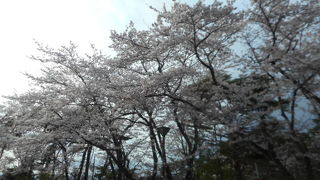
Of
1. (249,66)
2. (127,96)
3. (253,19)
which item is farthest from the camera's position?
(127,96)

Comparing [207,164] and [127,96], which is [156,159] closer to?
[207,164]

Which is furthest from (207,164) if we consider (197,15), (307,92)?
(197,15)

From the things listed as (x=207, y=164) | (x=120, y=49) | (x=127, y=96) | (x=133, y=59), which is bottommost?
(x=207, y=164)

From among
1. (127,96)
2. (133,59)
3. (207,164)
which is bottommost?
(207,164)

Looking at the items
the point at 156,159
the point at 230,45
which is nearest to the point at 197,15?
the point at 230,45

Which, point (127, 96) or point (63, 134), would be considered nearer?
point (127, 96)

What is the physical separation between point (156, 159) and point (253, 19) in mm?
5700

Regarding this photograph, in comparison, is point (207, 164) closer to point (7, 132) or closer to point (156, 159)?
point (156, 159)

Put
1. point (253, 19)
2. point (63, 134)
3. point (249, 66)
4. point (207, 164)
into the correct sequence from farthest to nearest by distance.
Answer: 1. point (207, 164)
2. point (63, 134)
3. point (253, 19)
4. point (249, 66)

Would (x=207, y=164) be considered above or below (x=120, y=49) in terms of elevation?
below

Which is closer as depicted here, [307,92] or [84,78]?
[307,92]

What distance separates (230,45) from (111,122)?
4834mm

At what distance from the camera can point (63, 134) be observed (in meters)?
8.61

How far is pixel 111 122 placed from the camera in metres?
8.80
